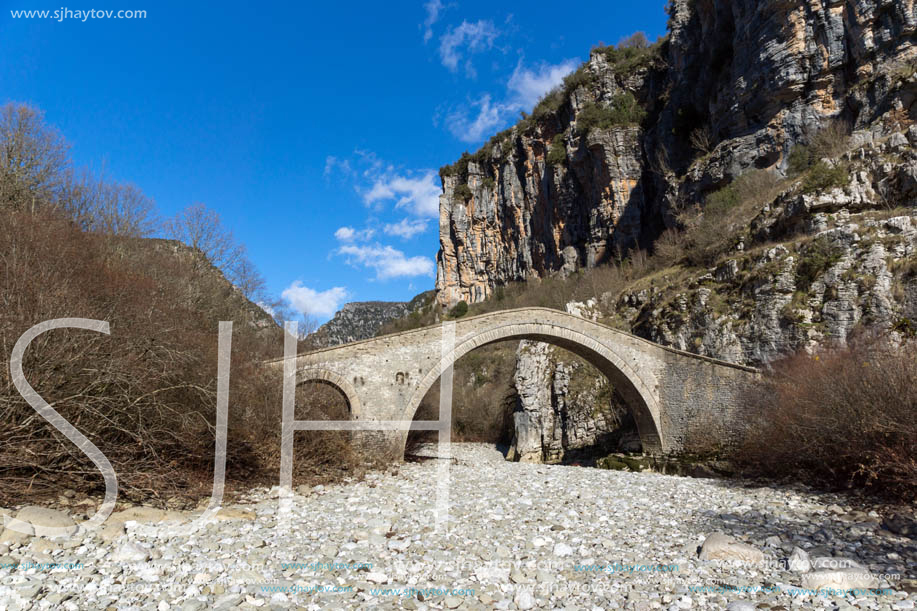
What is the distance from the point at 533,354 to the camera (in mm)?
21891

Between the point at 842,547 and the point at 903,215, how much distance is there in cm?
1331

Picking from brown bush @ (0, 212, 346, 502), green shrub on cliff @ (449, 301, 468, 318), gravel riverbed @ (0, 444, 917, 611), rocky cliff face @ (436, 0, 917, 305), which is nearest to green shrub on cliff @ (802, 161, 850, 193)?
rocky cliff face @ (436, 0, 917, 305)

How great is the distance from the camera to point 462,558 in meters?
5.55

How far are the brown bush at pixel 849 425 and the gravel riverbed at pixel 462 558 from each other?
0.81 m

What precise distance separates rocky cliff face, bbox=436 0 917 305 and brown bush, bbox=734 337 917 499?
1349cm

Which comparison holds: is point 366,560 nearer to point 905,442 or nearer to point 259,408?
point 259,408

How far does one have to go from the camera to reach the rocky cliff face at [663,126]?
2106 centimetres

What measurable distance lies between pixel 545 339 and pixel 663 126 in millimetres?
21917

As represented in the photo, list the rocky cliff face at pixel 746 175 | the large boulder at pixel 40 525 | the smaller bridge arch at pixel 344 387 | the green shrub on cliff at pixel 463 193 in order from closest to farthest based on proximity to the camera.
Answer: the large boulder at pixel 40 525 → the smaller bridge arch at pixel 344 387 → the rocky cliff face at pixel 746 175 → the green shrub on cliff at pixel 463 193

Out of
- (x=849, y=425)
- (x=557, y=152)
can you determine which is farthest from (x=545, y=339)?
(x=557, y=152)

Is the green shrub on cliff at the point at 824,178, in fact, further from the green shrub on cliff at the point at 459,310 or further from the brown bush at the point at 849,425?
the green shrub on cliff at the point at 459,310

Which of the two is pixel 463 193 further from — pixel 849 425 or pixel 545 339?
pixel 849 425

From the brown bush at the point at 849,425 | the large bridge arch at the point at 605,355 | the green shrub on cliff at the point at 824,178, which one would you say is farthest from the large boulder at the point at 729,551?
the green shrub on cliff at the point at 824,178

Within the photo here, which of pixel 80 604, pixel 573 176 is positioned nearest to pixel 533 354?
pixel 80 604
